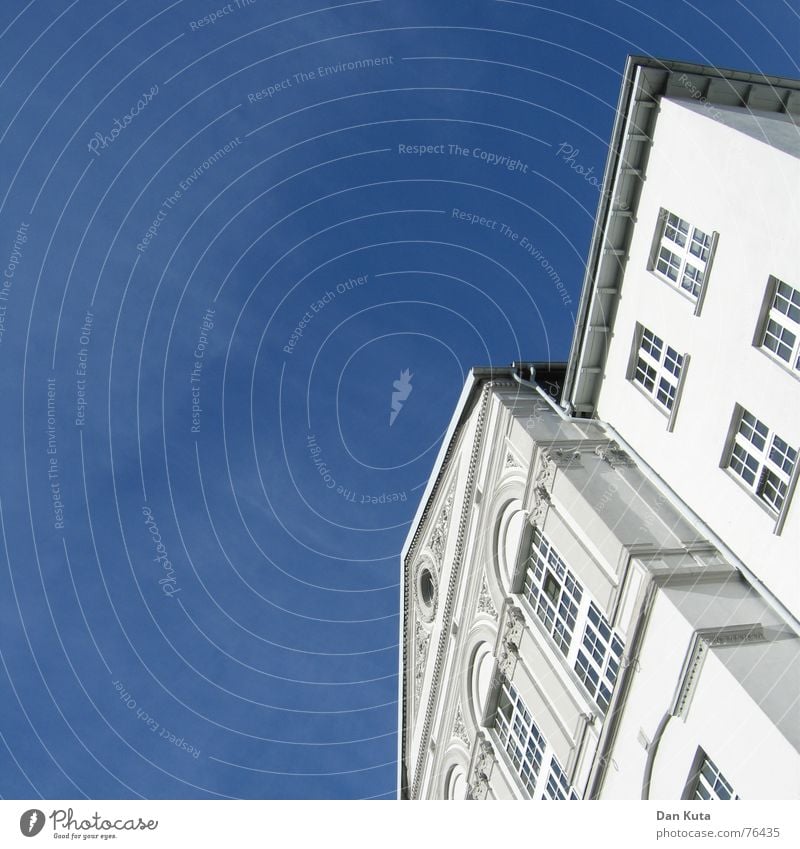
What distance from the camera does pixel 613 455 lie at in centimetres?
3092

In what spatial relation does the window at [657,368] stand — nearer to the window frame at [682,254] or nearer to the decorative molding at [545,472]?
the window frame at [682,254]

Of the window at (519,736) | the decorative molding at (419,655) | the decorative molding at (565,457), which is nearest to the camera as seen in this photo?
the decorative molding at (565,457)

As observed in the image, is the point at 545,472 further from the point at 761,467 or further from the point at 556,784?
the point at 556,784

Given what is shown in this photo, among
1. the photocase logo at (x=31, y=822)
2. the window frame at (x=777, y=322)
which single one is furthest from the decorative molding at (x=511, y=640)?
the photocase logo at (x=31, y=822)

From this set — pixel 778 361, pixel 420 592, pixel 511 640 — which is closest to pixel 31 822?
pixel 511 640

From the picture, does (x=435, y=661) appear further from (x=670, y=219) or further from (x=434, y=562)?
(x=670, y=219)

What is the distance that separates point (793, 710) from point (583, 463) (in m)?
13.6

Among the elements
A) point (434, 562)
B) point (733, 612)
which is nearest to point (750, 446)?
point (733, 612)

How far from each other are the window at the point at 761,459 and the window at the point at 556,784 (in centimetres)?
1482

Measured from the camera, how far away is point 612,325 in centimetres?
3275

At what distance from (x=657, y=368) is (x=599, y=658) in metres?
12.8

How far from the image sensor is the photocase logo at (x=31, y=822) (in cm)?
1284

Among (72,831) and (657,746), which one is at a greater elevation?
(72,831)
